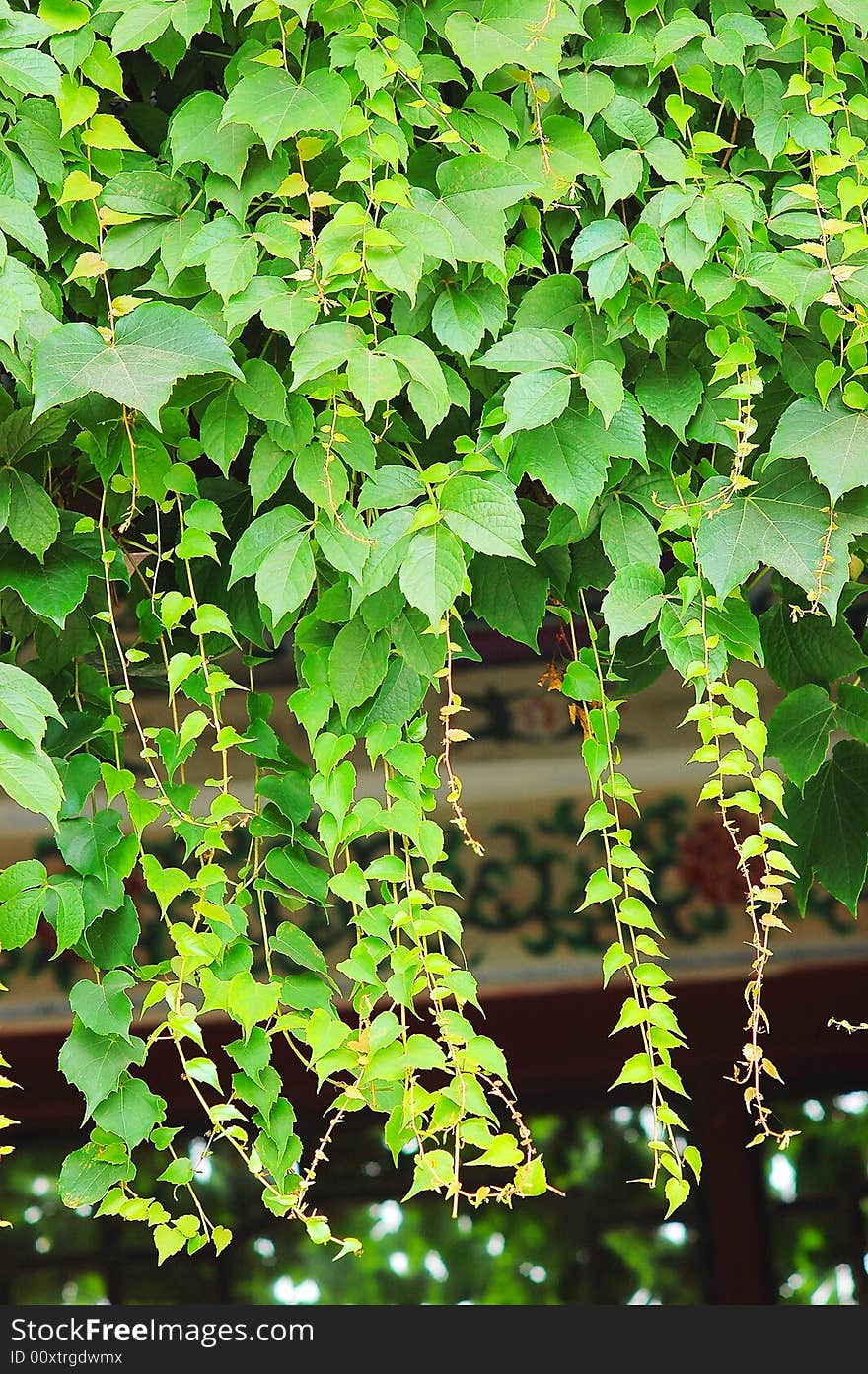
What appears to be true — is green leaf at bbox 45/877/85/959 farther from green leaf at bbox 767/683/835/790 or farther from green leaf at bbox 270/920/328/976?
green leaf at bbox 767/683/835/790

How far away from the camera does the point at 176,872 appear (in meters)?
0.91

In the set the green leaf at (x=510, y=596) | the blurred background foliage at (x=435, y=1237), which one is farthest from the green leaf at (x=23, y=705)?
the blurred background foliage at (x=435, y=1237)

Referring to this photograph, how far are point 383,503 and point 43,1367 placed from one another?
2.90ft

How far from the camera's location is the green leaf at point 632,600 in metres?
0.92

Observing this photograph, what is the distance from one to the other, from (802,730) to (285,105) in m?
0.65

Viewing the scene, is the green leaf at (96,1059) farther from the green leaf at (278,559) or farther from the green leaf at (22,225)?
the green leaf at (22,225)

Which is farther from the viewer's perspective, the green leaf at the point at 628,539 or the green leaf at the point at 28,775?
the green leaf at the point at 628,539

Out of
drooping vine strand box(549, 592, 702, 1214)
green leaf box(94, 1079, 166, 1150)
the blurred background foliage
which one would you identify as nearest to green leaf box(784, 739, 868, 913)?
drooping vine strand box(549, 592, 702, 1214)

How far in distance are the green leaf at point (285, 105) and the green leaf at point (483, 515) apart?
0.82 feet

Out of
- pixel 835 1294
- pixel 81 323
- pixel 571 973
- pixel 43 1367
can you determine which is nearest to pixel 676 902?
pixel 571 973

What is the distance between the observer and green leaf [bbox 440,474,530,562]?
0.86 m

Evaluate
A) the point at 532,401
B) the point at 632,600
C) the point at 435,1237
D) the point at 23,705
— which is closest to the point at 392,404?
the point at 532,401

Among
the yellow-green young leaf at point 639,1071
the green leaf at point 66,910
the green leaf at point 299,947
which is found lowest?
the yellow-green young leaf at point 639,1071

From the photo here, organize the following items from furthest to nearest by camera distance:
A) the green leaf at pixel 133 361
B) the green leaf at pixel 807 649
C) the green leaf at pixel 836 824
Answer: the green leaf at pixel 836 824 < the green leaf at pixel 807 649 < the green leaf at pixel 133 361
